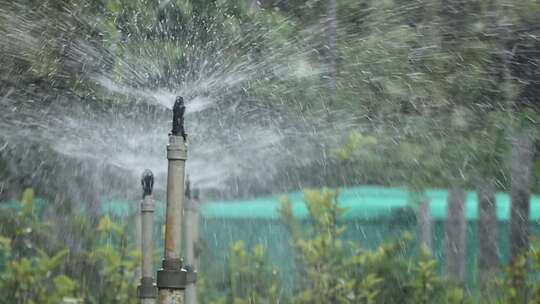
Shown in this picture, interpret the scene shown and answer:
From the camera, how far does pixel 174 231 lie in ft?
7.77

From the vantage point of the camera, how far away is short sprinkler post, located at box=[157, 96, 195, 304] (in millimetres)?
2320

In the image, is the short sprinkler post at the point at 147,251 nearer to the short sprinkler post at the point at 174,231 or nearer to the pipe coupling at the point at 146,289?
the pipe coupling at the point at 146,289

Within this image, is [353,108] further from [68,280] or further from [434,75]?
[68,280]

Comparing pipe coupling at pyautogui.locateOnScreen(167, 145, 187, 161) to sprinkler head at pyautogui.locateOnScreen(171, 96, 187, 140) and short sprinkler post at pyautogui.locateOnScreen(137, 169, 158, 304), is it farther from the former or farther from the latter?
short sprinkler post at pyautogui.locateOnScreen(137, 169, 158, 304)

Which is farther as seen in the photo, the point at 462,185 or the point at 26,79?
the point at 462,185

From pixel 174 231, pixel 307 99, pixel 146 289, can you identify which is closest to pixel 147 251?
pixel 146 289

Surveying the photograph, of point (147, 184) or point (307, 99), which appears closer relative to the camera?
point (147, 184)

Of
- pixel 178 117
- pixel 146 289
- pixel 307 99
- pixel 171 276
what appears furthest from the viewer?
pixel 307 99

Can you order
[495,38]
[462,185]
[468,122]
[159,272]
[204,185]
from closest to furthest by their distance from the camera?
[159,272]
[495,38]
[468,122]
[462,185]
[204,185]

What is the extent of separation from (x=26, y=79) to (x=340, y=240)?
5.94 ft

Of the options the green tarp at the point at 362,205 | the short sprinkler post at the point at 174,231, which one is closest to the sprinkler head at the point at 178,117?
the short sprinkler post at the point at 174,231

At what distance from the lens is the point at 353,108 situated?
15.4 feet

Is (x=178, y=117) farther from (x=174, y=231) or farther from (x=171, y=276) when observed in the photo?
(x=171, y=276)

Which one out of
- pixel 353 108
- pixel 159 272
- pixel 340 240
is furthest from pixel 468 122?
pixel 159 272
